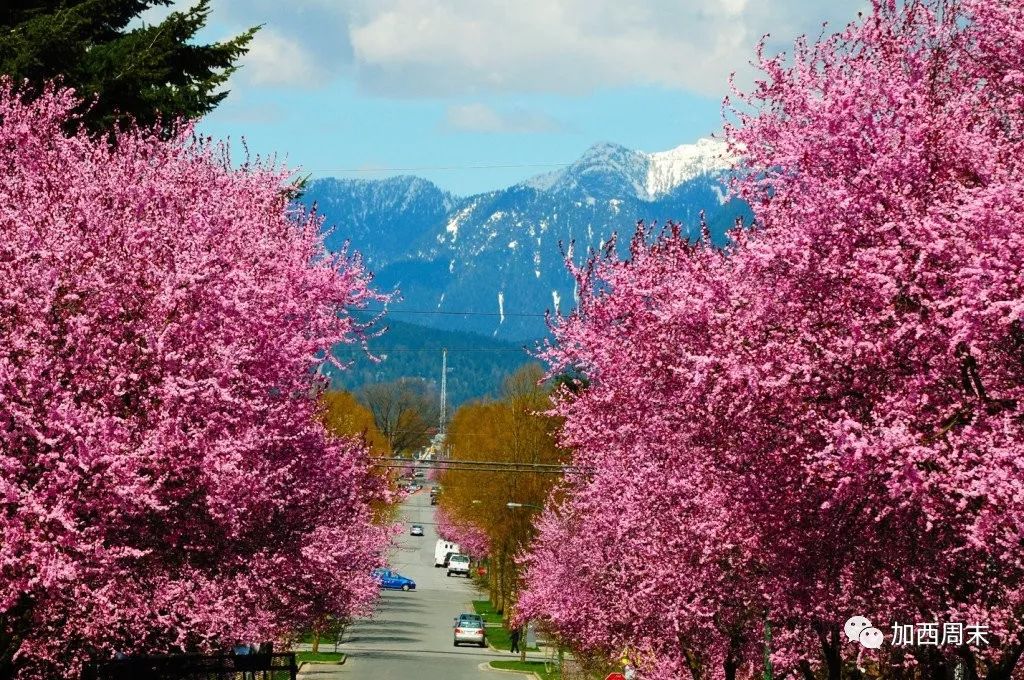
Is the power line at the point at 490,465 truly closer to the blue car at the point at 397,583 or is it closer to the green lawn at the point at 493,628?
the green lawn at the point at 493,628

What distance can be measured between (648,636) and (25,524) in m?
19.0

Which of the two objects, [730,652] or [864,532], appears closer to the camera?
[864,532]

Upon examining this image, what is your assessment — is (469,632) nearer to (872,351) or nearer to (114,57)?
(114,57)

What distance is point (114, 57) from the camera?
26.9m

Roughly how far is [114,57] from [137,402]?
48.0 feet

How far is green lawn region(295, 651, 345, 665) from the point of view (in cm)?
5817

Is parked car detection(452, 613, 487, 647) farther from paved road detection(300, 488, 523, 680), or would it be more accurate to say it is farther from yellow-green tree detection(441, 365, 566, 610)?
yellow-green tree detection(441, 365, 566, 610)

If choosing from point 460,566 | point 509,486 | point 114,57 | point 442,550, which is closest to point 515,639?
point 509,486

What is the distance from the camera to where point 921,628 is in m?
14.5

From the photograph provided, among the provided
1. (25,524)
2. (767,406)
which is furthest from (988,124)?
(25,524)

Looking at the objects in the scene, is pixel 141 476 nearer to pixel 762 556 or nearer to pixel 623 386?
pixel 762 556

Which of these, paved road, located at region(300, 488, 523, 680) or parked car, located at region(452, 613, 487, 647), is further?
parked car, located at region(452, 613, 487, 647)

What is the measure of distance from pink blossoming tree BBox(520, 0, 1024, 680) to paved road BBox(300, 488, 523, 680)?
3641 cm

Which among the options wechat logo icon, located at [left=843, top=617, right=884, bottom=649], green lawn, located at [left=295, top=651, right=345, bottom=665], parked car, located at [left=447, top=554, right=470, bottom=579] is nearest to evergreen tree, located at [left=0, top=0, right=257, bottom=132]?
wechat logo icon, located at [left=843, top=617, right=884, bottom=649]
